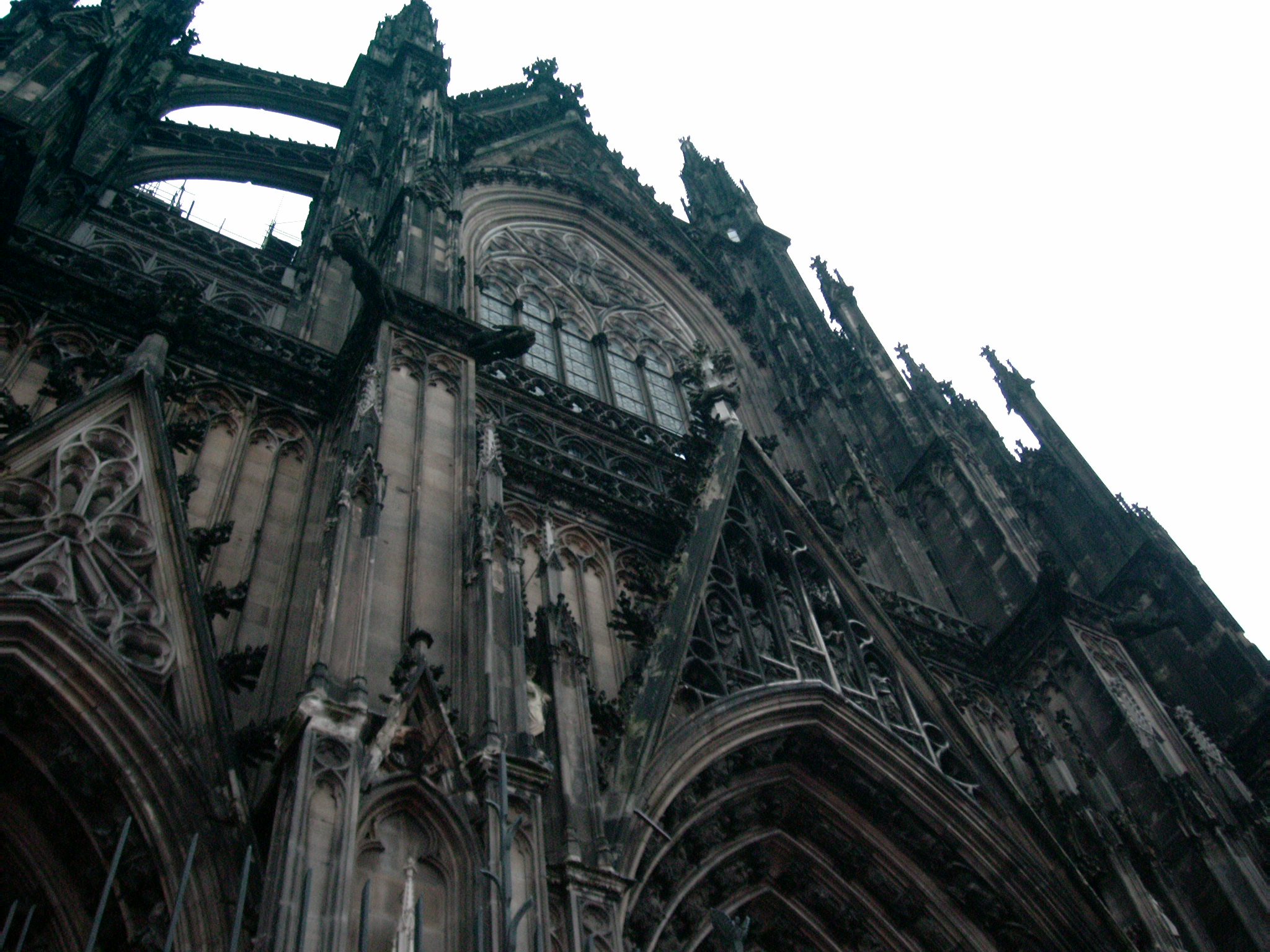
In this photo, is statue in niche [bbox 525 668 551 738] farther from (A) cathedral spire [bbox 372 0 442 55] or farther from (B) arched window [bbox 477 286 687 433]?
(A) cathedral spire [bbox 372 0 442 55]

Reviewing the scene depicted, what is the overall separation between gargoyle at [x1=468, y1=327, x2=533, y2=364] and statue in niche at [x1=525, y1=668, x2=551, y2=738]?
4007 mm

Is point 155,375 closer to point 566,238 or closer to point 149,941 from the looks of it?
point 149,941

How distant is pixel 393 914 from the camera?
5723mm

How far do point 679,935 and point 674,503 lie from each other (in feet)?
15.1

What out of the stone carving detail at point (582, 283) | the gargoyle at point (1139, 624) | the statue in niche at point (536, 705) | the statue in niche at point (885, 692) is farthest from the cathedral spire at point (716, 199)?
the statue in niche at point (536, 705)

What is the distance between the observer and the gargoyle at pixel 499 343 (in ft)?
37.1

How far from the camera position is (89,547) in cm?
731

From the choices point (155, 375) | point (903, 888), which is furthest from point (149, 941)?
point (903, 888)

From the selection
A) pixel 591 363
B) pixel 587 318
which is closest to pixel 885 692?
pixel 591 363

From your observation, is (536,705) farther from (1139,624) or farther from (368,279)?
(1139,624)

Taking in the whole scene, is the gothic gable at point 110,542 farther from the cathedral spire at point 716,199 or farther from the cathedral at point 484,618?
the cathedral spire at point 716,199

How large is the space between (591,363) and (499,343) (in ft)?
21.7

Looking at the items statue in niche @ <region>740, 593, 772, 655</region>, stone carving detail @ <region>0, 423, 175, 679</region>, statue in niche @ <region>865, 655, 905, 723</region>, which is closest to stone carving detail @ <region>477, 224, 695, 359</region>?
statue in niche @ <region>740, 593, 772, 655</region>

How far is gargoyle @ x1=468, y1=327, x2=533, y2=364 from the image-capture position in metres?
11.3
